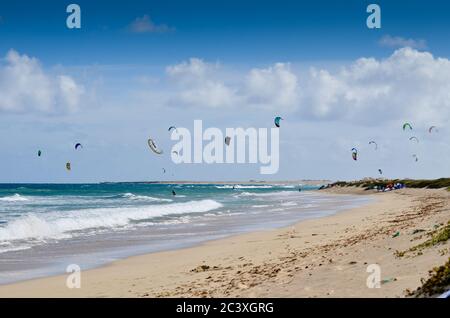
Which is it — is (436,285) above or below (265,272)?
above

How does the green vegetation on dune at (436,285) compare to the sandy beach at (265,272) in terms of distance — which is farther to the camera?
the sandy beach at (265,272)

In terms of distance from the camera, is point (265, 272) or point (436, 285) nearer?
point (436, 285)

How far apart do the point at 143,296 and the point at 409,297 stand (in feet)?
17.4

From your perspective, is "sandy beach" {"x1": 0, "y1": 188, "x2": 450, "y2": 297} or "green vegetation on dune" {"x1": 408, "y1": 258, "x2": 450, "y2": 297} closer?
"green vegetation on dune" {"x1": 408, "y1": 258, "x2": 450, "y2": 297}

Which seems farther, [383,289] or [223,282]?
[223,282]

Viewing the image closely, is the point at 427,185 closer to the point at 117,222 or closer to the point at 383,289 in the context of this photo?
the point at 117,222

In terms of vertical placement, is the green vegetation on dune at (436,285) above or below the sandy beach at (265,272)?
above

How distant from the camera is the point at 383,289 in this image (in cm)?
859

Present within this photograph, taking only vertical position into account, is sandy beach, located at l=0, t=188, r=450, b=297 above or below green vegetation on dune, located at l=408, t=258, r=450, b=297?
below
